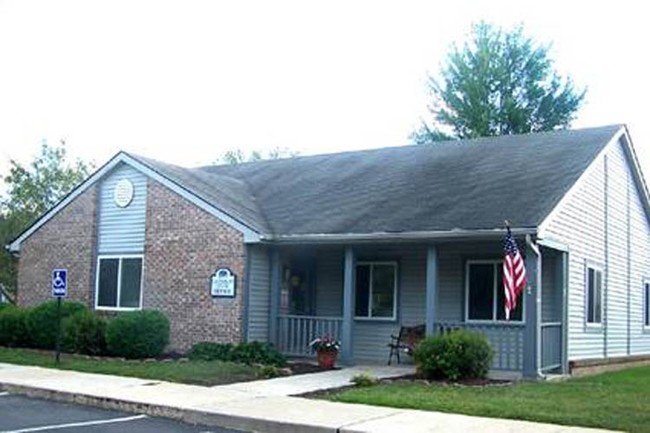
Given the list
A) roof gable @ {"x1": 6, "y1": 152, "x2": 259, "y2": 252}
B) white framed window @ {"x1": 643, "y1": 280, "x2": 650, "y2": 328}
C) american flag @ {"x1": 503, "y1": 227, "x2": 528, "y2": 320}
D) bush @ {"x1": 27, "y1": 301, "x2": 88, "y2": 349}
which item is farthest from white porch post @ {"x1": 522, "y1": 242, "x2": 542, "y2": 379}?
bush @ {"x1": 27, "y1": 301, "x2": 88, "y2": 349}

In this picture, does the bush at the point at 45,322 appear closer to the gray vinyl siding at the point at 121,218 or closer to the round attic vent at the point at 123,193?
the gray vinyl siding at the point at 121,218

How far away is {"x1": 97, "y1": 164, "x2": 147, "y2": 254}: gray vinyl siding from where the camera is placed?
21.5m

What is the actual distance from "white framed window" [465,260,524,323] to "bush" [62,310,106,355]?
8357mm

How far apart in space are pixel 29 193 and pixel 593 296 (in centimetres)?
2562

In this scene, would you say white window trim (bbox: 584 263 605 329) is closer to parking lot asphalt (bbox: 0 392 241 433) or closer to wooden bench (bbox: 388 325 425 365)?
wooden bench (bbox: 388 325 425 365)

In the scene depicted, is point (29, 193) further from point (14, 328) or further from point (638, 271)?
point (638, 271)

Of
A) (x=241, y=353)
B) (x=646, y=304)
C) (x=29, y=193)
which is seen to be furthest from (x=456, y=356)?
(x=29, y=193)

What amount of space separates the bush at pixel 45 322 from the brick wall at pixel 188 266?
1937 mm

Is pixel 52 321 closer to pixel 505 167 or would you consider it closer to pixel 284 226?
pixel 284 226

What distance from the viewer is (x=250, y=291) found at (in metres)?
19.3

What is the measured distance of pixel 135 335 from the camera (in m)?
18.9

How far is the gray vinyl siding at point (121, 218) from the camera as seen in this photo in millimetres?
21531

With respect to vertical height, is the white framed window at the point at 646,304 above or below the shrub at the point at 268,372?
above

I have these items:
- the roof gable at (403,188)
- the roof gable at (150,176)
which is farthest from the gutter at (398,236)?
the roof gable at (150,176)
